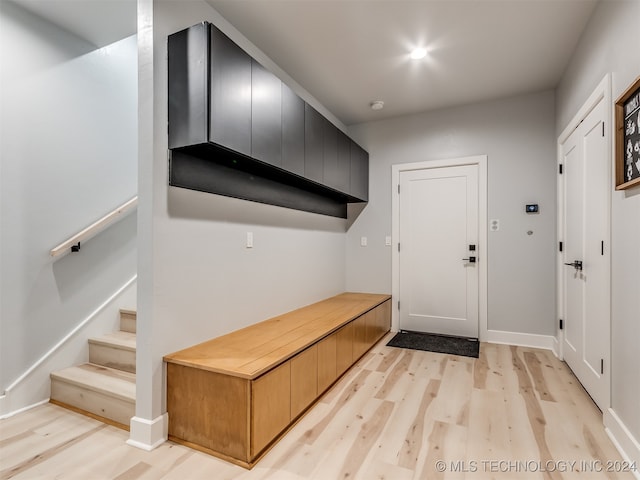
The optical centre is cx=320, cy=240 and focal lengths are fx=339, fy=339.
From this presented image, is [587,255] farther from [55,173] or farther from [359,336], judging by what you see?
[55,173]

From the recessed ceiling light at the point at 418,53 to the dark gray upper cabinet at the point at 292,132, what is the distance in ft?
3.35

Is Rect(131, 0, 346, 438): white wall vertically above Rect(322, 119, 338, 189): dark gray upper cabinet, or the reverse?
Rect(322, 119, 338, 189): dark gray upper cabinet

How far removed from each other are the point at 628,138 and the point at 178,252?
256cm

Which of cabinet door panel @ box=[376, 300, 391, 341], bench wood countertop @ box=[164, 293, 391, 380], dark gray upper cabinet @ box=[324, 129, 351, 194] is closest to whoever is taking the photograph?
bench wood countertop @ box=[164, 293, 391, 380]

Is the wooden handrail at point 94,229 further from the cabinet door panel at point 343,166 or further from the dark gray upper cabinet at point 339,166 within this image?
the cabinet door panel at point 343,166

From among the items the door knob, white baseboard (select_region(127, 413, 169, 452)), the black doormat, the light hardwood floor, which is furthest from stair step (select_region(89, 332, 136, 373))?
the door knob

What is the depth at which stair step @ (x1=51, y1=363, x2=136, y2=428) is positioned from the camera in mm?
2043

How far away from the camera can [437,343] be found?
145 inches

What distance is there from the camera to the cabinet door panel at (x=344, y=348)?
8.85ft

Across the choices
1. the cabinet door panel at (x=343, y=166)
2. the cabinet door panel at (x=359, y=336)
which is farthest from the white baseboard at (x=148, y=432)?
the cabinet door panel at (x=343, y=166)

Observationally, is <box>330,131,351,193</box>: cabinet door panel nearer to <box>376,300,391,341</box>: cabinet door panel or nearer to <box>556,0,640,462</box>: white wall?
<box>376,300,391,341</box>: cabinet door panel

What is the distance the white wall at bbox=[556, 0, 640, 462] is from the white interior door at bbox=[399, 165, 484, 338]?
1793mm

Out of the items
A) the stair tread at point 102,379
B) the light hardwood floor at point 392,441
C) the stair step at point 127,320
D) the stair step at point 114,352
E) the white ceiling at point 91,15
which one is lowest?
the light hardwood floor at point 392,441

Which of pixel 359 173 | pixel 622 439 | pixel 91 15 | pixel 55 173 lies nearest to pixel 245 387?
pixel 622 439
